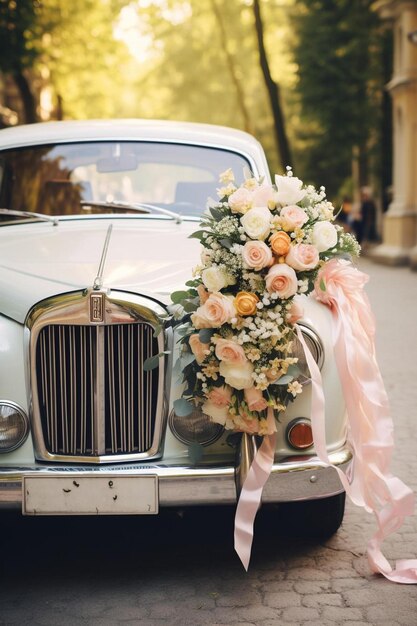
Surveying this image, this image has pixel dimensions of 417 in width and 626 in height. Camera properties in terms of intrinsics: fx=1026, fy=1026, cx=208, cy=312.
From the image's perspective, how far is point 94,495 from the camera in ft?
12.5

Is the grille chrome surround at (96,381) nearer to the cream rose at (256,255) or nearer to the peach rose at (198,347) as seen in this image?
the peach rose at (198,347)

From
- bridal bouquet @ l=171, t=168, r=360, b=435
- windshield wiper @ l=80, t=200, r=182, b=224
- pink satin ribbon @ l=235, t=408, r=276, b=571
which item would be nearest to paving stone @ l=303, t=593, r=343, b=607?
pink satin ribbon @ l=235, t=408, r=276, b=571

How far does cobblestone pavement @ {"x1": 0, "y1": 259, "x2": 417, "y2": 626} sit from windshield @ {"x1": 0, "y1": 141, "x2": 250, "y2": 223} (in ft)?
5.65

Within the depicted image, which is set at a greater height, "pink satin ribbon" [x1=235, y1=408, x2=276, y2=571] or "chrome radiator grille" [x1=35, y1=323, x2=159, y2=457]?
"chrome radiator grille" [x1=35, y1=323, x2=159, y2=457]

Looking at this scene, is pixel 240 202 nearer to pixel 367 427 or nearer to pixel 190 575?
pixel 367 427

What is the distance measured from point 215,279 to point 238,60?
35752 millimetres

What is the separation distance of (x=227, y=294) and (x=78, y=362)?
632 millimetres

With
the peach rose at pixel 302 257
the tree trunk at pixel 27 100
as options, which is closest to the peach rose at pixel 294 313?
the peach rose at pixel 302 257

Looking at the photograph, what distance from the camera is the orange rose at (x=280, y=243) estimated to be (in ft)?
12.9

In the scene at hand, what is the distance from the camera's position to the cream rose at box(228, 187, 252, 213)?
404cm

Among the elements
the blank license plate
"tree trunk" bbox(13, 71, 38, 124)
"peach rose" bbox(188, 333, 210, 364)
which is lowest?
the blank license plate

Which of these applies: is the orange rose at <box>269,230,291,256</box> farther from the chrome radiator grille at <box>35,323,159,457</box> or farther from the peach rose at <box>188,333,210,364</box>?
the chrome radiator grille at <box>35,323,159,457</box>

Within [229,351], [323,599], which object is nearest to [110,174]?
[229,351]

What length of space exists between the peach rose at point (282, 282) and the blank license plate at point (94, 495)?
2.74 ft
